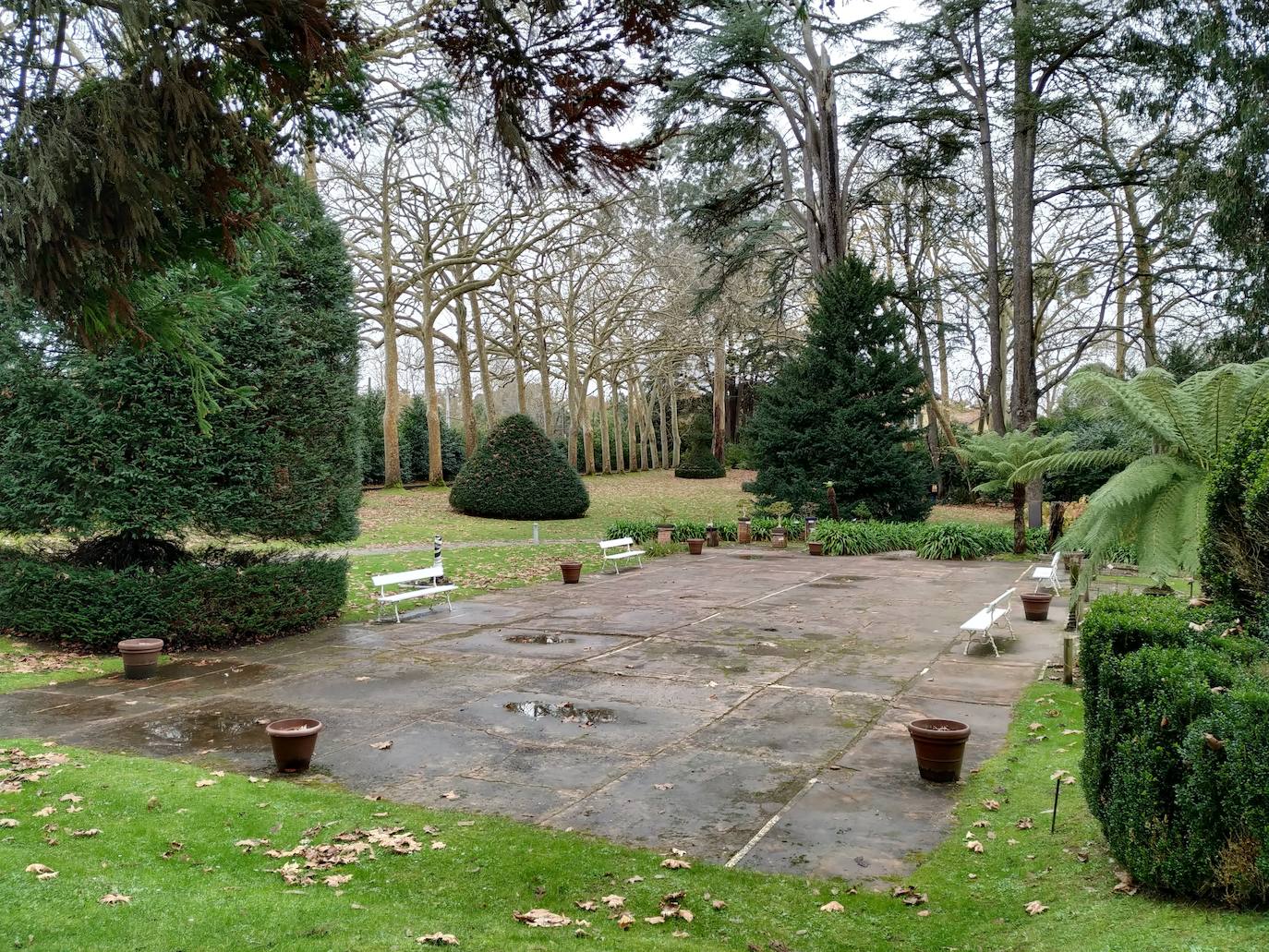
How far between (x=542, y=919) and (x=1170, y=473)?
4683mm

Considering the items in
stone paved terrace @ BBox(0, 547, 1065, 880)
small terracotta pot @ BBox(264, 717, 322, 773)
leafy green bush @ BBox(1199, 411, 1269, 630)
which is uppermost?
leafy green bush @ BBox(1199, 411, 1269, 630)

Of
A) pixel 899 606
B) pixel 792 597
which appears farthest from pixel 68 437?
pixel 899 606

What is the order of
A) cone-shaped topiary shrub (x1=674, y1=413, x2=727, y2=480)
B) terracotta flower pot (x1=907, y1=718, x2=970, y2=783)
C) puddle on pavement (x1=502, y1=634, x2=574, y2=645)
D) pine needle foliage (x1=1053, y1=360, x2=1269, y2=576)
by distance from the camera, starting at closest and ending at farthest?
pine needle foliage (x1=1053, y1=360, x2=1269, y2=576) → terracotta flower pot (x1=907, y1=718, x2=970, y2=783) → puddle on pavement (x1=502, y1=634, x2=574, y2=645) → cone-shaped topiary shrub (x1=674, y1=413, x2=727, y2=480)

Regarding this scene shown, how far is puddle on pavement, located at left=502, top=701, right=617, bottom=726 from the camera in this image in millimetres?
7512

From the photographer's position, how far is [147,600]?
32.5 feet

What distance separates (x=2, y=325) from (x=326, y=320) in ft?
11.1

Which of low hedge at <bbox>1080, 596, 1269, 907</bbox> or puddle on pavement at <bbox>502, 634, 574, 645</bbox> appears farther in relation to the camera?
puddle on pavement at <bbox>502, 634, 574, 645</bbox>

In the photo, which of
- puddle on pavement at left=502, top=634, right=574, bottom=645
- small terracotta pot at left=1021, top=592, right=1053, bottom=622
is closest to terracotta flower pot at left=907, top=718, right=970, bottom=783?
puddle on pavement at left=502, top=634, right=574, bottom=645

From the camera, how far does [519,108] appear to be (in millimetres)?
4582

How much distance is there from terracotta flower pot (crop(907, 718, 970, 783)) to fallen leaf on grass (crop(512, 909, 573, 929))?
2.89 metres

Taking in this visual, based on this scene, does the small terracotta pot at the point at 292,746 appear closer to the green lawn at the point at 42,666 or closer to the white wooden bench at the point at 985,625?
the green lawn at the point at 42,666

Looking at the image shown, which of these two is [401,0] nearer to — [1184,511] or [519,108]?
[519,108]

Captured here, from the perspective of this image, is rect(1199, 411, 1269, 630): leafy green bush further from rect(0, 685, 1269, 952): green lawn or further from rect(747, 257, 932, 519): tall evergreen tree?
rect(747, 257, 932, 519): tall evergreen tree

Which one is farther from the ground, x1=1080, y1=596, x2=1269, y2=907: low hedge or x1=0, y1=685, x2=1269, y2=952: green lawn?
x1=1080, y1=596, x2=1269, y2=907: low hedge
